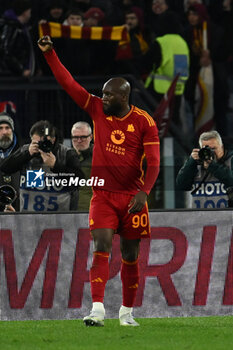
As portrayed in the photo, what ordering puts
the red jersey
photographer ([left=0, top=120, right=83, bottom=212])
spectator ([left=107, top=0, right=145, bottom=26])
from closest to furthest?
the red jersey < photographer ([left=0, top=120, right=83, bottom=212]) < spectator ([left=107, top=0, right=145, bottom=26])

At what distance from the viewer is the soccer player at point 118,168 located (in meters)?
9.08

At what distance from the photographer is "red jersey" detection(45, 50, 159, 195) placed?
9.16 metres

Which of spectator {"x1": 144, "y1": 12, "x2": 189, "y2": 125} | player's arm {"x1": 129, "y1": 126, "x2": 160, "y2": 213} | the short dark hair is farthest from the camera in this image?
spectator {"x1": 144, "y1": 12, "x2": 189, "y2": 125}

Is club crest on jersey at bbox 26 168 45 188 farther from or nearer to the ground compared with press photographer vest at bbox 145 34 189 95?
nearer to the ground

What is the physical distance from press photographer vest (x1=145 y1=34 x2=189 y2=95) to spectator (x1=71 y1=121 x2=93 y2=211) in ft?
14.2

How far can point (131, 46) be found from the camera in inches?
609

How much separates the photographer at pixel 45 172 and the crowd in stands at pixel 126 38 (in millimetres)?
4072

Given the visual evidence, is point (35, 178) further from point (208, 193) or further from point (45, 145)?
point (208, 193)

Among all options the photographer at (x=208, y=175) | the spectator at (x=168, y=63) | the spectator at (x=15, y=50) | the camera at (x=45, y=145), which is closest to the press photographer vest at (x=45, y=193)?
the camera at (x=45, y=145)

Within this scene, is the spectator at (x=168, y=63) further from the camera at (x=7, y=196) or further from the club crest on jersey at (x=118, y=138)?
the club crest on jersey at (x=118, y=138)

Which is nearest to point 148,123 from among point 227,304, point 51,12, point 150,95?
point 227,304

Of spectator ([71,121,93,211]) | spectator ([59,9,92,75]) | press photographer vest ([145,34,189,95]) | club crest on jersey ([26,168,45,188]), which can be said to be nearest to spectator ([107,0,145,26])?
A: press photographer vest ([145,34,189,95])

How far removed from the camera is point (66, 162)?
415 inches

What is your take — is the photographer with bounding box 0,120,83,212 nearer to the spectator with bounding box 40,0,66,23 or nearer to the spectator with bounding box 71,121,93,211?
the spectator with bounding box 71,121,93,211
